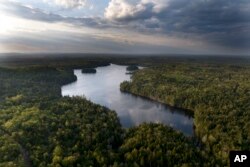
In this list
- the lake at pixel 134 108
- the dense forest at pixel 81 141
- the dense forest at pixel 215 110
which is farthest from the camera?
the lake at pixel 134 108

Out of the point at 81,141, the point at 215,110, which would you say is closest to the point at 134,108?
the point at 215,110

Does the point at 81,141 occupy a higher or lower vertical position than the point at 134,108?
higher

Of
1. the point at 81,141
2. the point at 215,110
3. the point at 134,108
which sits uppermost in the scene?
the point at 215,110

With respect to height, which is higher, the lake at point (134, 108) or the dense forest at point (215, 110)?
the dense forest at point (215, 110)

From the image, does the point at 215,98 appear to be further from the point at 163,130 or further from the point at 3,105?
→ the point at 3,105

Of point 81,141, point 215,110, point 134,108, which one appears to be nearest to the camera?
point 81,141

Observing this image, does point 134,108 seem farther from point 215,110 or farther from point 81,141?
point 81,141

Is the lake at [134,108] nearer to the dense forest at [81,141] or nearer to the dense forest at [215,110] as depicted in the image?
the dense forest at [215,110]

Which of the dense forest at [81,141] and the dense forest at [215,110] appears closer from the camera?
the dense forest at [81,141]

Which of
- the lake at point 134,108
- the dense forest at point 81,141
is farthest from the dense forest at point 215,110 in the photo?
the dense forest at point 81,141
